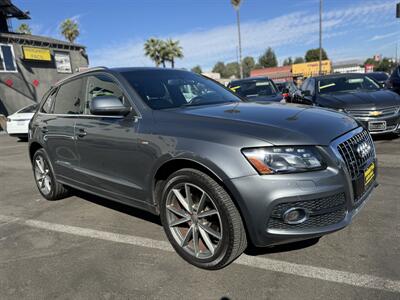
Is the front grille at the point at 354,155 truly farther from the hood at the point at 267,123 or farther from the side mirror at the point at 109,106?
the side mirror at the point at 109,106

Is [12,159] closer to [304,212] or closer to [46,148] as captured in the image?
[46,148]

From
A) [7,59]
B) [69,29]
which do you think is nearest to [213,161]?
[7,59]

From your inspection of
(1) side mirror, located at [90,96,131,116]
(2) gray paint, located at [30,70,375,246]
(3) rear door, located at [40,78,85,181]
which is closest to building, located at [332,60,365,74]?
(3) rear door, located at [40,78,85,181]

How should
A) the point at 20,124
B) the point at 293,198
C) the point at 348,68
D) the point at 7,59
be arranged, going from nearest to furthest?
the point at 293,198 < the point at 20,124 < the point at 7,59 < the point at 348,68

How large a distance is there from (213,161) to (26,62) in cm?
2488

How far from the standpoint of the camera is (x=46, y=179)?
17.3 feet

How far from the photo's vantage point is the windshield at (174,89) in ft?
11.8

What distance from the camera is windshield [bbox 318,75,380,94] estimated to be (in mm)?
8539

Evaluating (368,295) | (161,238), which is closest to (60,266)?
(161,238)

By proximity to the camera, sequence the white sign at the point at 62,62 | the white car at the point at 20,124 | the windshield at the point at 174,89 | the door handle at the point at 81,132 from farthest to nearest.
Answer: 1. the white sign at the point at 62,62
2. the white car at the point at 20,124
3. the door handle at the point at 81,132
4. the windshield at the point at 174,89

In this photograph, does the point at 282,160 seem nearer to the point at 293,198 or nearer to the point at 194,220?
the point at 293,198

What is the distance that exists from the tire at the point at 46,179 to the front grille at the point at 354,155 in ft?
12.6

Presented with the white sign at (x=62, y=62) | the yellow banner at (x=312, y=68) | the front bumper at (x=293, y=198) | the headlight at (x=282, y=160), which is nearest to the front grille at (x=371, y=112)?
the front bumper at (x=293, y=198)

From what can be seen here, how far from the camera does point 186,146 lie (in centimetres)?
289
